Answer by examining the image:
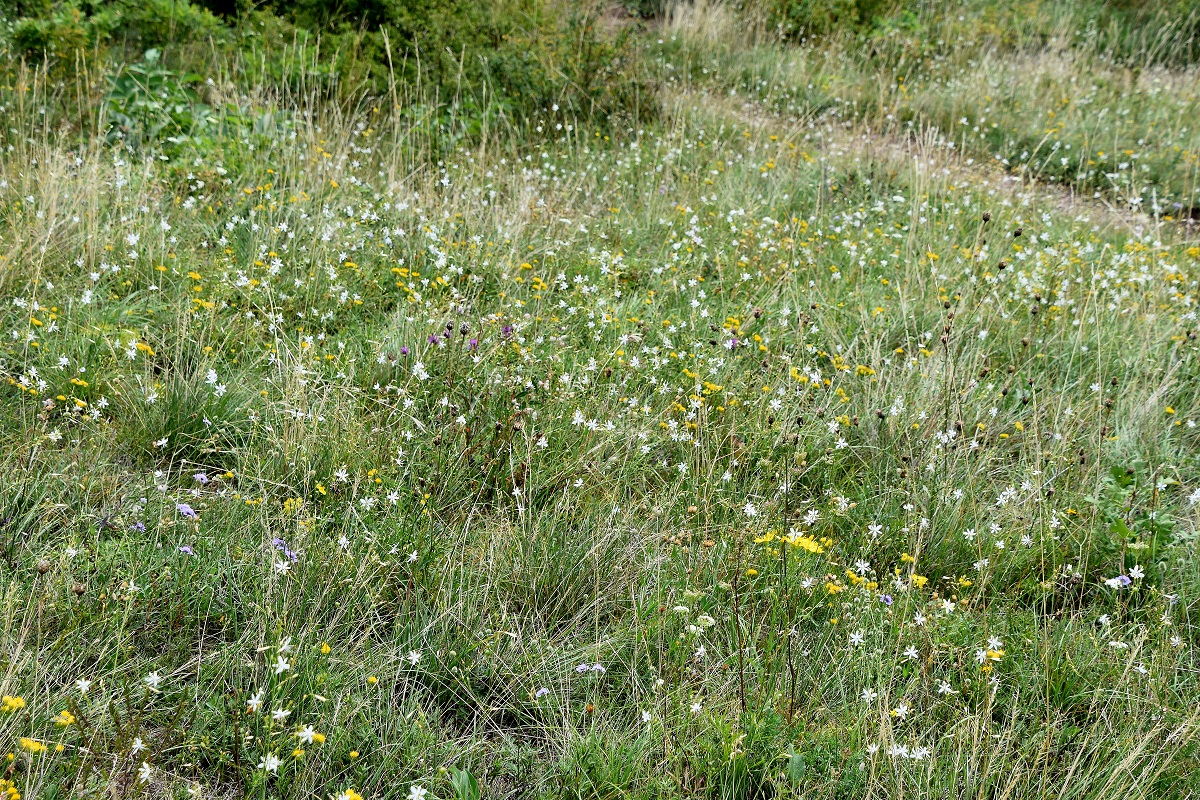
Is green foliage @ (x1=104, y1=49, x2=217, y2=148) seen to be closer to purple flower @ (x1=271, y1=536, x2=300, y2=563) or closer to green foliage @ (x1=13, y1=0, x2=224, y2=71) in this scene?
green foliage @ (x1=13, y1=0, x2=224, y2=71)

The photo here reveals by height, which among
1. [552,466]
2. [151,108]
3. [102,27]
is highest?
[102,27]

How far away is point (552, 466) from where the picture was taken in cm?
319

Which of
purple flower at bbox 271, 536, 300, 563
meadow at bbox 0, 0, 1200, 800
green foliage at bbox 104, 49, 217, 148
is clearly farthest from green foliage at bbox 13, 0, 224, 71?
purple flower at bbox 271, 536, 300, 563

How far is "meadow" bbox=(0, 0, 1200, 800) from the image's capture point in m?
2.23

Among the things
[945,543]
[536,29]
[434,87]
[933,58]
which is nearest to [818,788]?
[945,543]

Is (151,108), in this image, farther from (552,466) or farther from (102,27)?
(552,466)

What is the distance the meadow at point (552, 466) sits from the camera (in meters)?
2.23

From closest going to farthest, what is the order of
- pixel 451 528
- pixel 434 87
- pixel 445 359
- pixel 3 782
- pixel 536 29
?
1. pixel 3 782
2. pixel 451 528
3. pixel 445 359
4. pixel 434 87
5. pixel 536 29

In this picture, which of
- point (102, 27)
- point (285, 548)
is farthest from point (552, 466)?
point (102, 27)

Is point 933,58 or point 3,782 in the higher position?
point 933,58

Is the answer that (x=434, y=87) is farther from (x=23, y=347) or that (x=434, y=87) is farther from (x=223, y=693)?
(x=223, y=693)

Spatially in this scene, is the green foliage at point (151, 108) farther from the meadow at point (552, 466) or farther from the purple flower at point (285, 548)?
the purple flower at point (285, 548)

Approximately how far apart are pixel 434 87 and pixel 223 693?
560 cm

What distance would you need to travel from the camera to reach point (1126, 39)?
10883 mm
